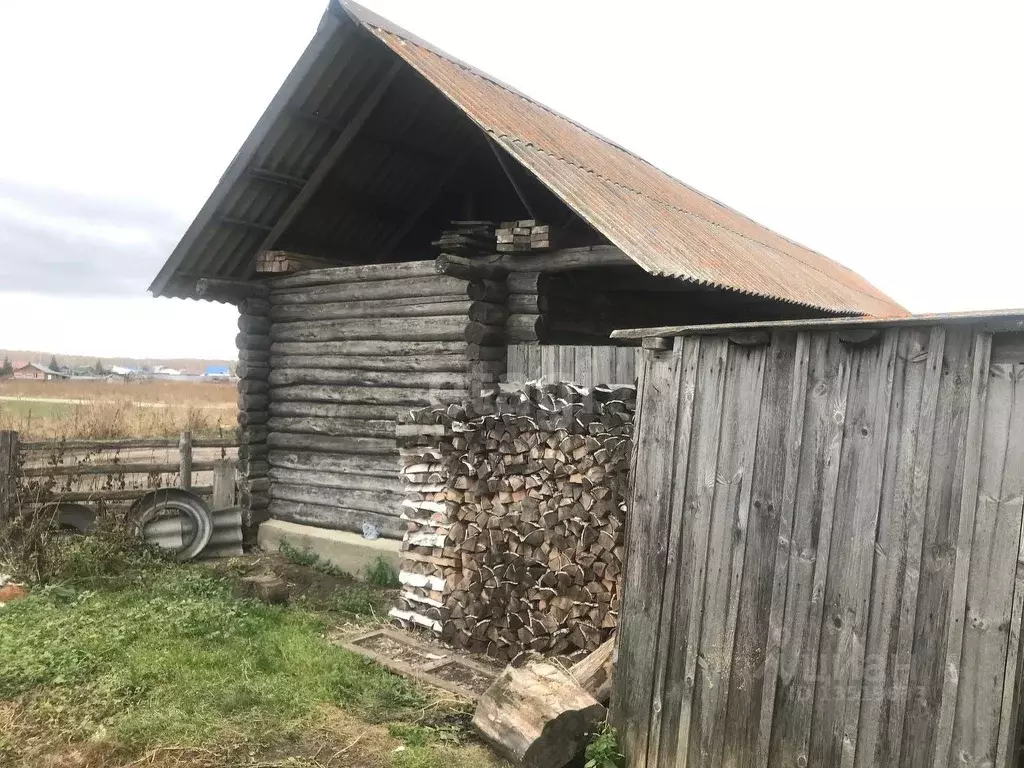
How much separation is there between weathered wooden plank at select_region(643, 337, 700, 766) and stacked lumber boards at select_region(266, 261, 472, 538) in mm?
4238

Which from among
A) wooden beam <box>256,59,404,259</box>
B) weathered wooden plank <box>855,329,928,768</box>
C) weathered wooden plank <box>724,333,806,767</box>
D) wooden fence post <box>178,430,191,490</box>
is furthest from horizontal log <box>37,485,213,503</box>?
weathered wooden plank <box>855,329,928,768</box>

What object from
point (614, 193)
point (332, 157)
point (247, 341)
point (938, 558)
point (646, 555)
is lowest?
point (646, 555)

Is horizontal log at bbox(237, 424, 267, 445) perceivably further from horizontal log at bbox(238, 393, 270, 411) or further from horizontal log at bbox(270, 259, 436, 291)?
horizontal log at bbox(270, 259, 436, 291)

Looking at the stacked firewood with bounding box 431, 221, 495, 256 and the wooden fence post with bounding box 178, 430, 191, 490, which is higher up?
the stacked firewood with bounding box 431, 221, 495, 256

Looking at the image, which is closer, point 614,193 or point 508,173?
point 508,173

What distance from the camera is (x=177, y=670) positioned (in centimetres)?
574

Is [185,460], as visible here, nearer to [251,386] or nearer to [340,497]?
[251,386]

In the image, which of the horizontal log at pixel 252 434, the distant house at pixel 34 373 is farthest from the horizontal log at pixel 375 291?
the distant house at pixel 34 373

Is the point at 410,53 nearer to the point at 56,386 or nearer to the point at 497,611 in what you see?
the point at 497,611

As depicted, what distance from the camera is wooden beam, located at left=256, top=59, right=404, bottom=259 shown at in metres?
8.63

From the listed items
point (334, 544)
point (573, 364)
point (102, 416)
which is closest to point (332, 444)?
point (334, 544)

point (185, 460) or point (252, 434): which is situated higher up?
point (252, 434)

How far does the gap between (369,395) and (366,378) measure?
0.23 metres

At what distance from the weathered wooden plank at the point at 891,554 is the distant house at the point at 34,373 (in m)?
57.0
